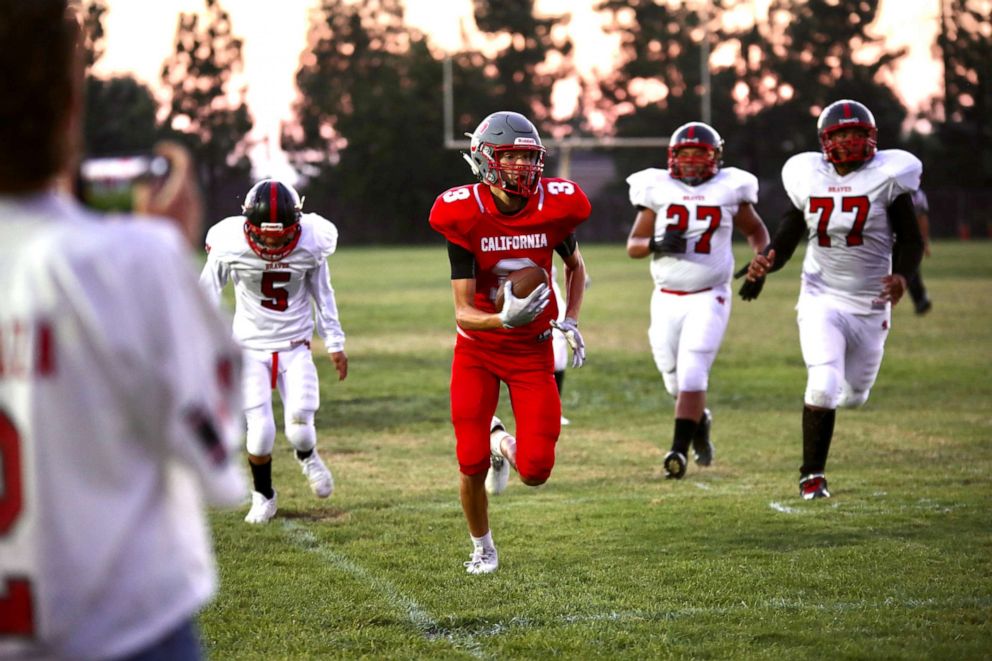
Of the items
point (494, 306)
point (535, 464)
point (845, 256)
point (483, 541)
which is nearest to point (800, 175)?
point (845, 256)

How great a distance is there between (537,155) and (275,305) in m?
1.94

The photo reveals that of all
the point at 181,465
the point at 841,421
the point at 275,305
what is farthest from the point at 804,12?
the point at 181,465

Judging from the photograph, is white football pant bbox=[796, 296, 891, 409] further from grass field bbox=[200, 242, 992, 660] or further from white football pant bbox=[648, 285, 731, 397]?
white football pant bbox=[648, 285, 731, 397]

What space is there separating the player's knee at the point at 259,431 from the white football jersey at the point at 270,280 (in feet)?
1.23

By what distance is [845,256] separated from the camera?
7211 mm

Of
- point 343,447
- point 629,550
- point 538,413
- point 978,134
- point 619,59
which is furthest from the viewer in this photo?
point 619,59

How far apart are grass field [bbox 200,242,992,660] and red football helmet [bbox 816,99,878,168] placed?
1.81m

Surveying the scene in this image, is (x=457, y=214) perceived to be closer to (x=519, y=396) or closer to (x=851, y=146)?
(x=519, y=396)

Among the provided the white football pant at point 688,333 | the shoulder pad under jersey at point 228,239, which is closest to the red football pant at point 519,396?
the shoulder pad under jersey at point 228,239

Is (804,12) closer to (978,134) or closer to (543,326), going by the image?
(978,134)

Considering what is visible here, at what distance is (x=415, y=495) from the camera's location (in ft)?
24.0

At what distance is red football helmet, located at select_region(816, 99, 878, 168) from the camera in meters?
7.09

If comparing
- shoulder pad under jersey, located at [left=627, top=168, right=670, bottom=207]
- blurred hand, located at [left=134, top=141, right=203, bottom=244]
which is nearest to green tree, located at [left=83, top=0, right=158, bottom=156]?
shoulder pad under jersey, located at [left=627, top=168, right=670, bottom=207]

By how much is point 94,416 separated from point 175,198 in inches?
14.4
